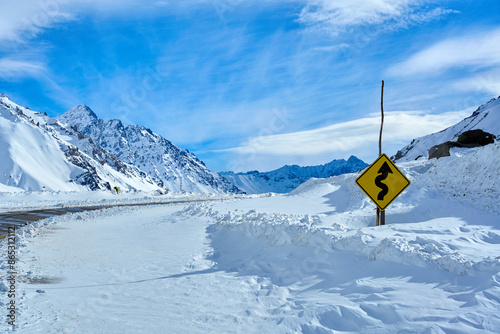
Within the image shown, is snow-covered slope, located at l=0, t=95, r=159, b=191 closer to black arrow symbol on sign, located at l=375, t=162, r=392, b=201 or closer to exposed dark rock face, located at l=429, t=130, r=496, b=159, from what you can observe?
exposed dark rock face, located at l=429, t=130, r=496, b=159

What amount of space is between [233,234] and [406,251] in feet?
21.0

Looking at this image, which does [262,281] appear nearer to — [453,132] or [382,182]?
[382,182]

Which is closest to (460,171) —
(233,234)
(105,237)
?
(233,234)

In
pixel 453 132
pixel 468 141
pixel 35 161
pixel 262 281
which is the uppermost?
pixel 453 132

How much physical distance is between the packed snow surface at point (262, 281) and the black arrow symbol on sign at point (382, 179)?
3.37ft

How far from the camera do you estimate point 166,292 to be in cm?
633

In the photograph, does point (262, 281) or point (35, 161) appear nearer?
point (262, 281)

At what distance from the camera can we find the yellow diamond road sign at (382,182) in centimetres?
959

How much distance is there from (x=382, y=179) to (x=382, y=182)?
87 millimetres

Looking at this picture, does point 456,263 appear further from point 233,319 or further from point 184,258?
point 184,258

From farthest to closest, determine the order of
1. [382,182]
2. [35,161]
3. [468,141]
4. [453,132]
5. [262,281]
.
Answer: [453,132], [35,161], [468,141], [382,182], [262,281]

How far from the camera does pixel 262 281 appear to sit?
23.2 ft

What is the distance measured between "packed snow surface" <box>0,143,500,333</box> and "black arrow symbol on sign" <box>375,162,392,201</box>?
1.03 meters

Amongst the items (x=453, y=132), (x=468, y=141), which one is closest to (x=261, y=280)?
(x=468, y=141)
